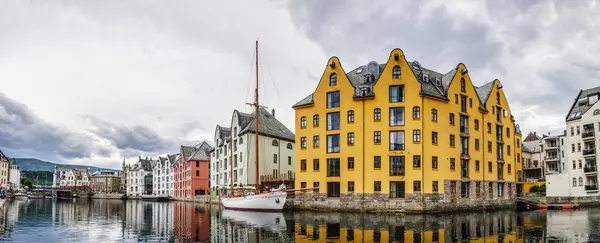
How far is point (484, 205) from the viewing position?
2571 inches

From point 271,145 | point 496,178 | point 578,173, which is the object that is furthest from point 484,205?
point 271,145

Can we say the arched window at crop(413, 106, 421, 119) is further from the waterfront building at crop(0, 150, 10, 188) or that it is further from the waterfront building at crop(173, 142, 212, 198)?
the waterfront building at crop(0, 150, 10, 188)

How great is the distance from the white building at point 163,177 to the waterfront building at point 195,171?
17.8m

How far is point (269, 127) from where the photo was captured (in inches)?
3593

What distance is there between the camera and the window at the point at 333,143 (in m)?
63.0

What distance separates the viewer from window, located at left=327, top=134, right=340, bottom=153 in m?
63.0

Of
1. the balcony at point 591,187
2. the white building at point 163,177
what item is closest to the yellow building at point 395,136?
the balcony at point 591,187

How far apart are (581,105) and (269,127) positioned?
183 feet

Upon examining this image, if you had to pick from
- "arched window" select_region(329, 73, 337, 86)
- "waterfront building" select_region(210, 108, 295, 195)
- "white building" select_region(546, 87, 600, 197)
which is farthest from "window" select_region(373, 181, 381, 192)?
"white building" select_region(546, 87, 600, 197)

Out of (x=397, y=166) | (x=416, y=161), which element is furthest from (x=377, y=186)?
(x=416, y=161)

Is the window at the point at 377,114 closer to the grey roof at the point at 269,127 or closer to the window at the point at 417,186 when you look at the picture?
the window at the point at 417,186

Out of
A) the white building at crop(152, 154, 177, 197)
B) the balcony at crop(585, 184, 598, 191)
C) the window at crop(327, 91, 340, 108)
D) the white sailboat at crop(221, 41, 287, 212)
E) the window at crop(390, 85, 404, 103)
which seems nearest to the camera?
the window at crop(390, 85, 404, 103)

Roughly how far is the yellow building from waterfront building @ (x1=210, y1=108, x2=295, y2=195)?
17.6 meters

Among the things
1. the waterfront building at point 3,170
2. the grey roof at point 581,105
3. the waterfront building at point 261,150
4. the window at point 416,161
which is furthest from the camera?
the waterfront building at point 3,170
